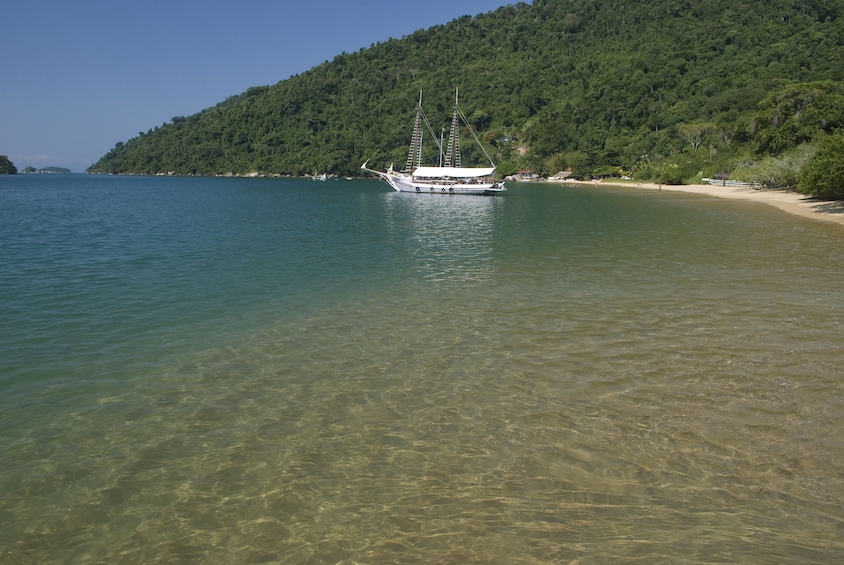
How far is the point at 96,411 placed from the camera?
27.2ft

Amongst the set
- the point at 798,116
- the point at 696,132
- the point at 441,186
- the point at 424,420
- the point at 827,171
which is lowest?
the point at 424,420

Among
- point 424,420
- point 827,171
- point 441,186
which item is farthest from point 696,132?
point 424,420

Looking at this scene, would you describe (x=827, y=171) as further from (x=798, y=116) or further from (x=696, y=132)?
(x=696, y=132)

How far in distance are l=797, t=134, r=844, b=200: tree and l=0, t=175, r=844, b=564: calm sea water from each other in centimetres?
2893

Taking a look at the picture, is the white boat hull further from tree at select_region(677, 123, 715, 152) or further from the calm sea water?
the calm sea water

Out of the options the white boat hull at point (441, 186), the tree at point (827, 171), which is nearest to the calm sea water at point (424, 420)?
the tree at point (827, 171)

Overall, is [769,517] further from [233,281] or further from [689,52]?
[689,52]

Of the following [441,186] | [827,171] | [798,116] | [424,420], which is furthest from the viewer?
[441,186]

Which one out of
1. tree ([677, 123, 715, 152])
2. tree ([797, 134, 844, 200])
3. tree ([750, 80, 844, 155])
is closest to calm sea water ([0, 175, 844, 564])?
tree ([797, 134, 844, 200])

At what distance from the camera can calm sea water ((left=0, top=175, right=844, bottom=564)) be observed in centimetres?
545

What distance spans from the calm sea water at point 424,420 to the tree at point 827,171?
28933 mm

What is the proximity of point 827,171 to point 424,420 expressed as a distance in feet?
151

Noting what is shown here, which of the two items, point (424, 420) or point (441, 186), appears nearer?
point (424, 420)

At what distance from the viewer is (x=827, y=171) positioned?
40938mm
